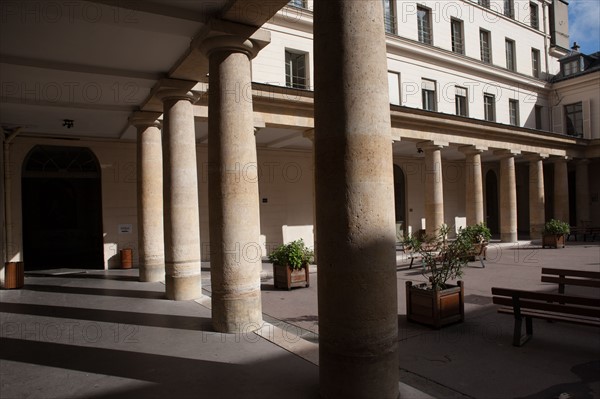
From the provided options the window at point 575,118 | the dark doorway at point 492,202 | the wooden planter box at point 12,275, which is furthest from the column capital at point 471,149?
the wooden planter box at point 12,275

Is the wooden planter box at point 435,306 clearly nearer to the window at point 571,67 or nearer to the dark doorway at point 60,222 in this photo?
the dark doorway at point 60,222

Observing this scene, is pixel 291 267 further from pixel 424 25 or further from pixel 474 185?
pixel 424 25

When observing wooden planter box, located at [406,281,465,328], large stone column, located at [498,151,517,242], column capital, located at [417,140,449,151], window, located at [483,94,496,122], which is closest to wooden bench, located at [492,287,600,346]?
wooden planter box, located at [406,281,465,328]

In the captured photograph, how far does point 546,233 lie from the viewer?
727 inches

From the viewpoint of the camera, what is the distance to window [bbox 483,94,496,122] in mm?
23562

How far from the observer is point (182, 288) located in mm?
8750

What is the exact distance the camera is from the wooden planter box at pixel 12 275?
428 inches

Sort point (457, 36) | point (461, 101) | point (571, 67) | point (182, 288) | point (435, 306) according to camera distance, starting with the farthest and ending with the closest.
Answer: point (571, 67) → point (457, 36) → point (461, 101) → point (182, 288) → point (435, 306)

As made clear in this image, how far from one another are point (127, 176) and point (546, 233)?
17442mm

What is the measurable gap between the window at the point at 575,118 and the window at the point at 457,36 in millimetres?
9296

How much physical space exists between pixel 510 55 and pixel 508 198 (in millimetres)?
10253

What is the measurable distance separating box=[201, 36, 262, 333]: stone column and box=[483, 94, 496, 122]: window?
67.7 ft

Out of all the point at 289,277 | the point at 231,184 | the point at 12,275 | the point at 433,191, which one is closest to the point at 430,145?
the point at 433,191

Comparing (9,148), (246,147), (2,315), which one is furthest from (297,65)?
(2,315)
